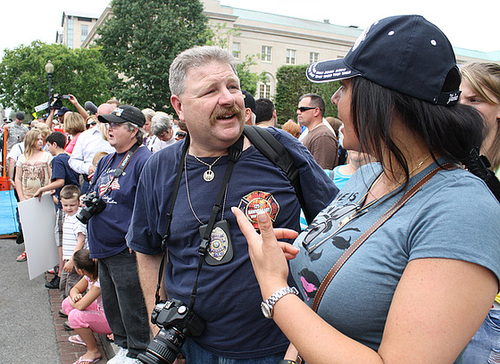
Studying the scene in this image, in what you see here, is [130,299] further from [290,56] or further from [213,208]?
[290,56]

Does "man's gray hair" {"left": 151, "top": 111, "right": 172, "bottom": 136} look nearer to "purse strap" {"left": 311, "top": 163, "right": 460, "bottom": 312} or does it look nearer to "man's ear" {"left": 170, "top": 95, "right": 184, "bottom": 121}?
"man's ear" {"left": 170, "top": 95, "right": 184, "bottom": 121}

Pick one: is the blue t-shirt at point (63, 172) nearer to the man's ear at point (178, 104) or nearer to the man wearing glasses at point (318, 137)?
the man wearing glasses at point (318, 137)

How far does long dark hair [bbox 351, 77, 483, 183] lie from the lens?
3.69 feet

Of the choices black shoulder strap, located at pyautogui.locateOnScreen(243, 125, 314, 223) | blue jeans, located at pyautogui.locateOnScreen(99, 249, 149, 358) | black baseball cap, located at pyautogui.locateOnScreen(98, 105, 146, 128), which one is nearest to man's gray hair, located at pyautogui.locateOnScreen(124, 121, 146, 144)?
black baseball cap, located at pyautogui.locateOnScreen(98, 105, 146, 128)

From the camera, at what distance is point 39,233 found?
563cm

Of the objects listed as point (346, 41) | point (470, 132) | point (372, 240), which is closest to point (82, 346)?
point (372, 240)

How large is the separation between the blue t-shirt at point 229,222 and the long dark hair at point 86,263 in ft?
7.52

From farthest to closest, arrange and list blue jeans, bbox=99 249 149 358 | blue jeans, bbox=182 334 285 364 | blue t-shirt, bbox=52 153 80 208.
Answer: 1. blue t-shirt, bbox=52 153 80 208
2. blue jeans, bbox=99 249 149 358
3. blue jeans, bbox=182 334 285 364

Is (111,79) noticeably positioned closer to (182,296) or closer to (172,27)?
(172,27)

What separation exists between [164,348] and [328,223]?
3.31 ft

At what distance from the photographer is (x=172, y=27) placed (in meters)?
34.5

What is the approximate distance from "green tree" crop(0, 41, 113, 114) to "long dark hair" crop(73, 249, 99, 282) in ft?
111

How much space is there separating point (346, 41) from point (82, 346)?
6918 centimetres

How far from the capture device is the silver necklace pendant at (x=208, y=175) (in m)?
2.07
